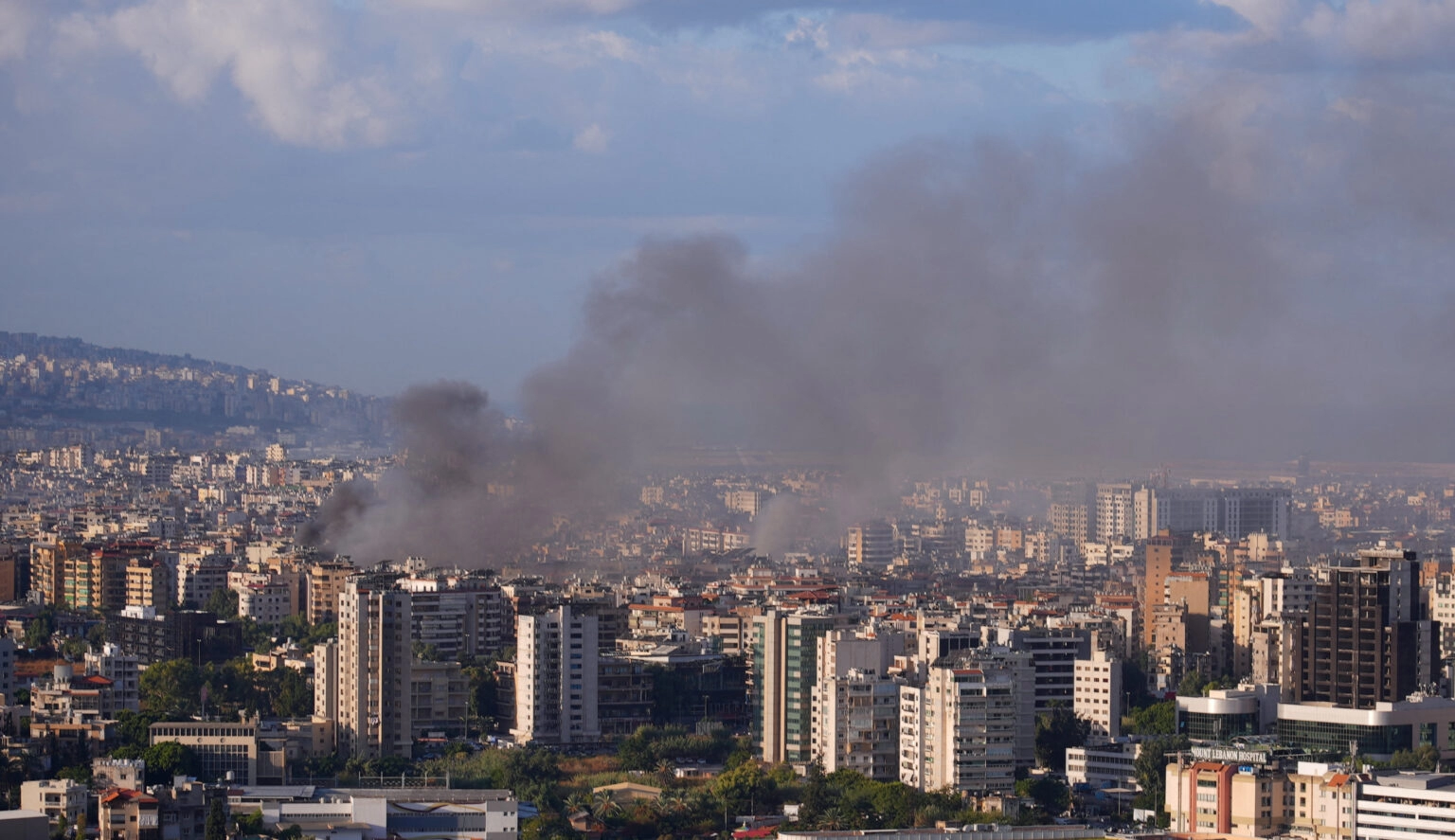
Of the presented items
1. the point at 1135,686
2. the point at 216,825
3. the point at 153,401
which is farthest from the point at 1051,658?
the point at 153,401

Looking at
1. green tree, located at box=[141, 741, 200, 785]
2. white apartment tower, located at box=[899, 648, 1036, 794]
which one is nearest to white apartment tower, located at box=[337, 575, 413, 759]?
green tree, located at box=[141, 741, 200, 785]

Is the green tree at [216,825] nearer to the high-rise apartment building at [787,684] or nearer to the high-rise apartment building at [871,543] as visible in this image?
the high-rise apartment building at [787,684]

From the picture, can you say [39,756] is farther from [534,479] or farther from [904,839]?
[534,479]

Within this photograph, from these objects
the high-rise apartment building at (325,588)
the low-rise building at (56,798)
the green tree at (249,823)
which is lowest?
the green tree at (249,823)

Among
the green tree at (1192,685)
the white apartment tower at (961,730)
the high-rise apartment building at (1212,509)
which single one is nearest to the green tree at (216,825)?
the white apartment tower at (961,730)

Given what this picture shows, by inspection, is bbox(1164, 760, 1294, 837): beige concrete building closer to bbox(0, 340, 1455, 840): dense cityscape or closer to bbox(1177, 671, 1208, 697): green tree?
bbox(0, 340, 1455, 840): dense cityscape

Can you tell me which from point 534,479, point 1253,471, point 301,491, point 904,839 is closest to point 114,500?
point 301,491
